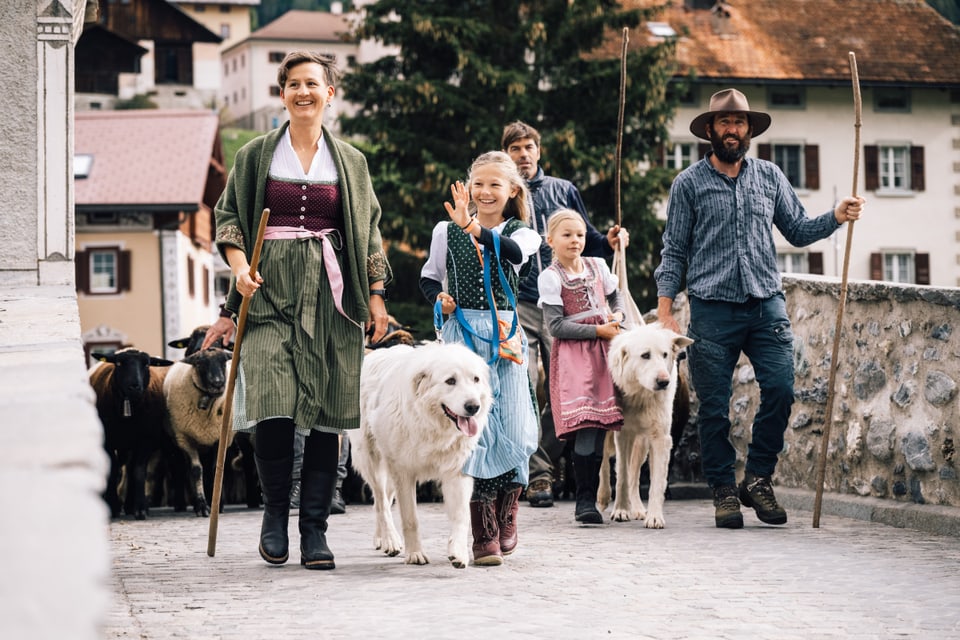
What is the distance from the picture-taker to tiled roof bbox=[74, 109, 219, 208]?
157 feet

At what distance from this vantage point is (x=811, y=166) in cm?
4912

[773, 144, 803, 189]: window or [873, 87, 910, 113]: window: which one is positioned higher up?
[873, 87, 910, 113]: window

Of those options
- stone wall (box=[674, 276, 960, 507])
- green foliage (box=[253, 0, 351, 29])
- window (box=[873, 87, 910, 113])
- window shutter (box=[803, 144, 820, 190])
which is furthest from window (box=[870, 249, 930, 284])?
green foliage (box=[253, 0, 351, 29])

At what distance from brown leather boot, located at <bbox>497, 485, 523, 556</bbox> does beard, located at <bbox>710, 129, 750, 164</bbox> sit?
9.19 ft

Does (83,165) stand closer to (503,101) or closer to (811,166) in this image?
(503,101)

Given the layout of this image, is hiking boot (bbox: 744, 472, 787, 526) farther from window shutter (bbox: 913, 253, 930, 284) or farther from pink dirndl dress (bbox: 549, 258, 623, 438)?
window shutter (bbox: 913, 253, 930, 284)

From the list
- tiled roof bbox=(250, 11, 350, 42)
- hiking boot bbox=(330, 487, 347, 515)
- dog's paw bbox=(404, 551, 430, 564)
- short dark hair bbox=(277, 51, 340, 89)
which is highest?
tiled roof bbox=(250, 11, 350, 42)

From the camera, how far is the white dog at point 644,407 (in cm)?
905

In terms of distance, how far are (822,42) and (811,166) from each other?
4508mm

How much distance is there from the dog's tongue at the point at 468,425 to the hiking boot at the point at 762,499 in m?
2.66

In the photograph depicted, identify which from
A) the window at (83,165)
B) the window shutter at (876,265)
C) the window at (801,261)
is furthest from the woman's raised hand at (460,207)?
the window shutter at (876,265)

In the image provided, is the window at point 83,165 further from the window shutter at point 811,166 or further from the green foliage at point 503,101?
the window shutter at point 811,166

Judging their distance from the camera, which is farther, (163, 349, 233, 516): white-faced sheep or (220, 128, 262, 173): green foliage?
(220, 128, 262, 173): green foliage

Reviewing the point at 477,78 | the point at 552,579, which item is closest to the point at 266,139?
the point at 552,579
